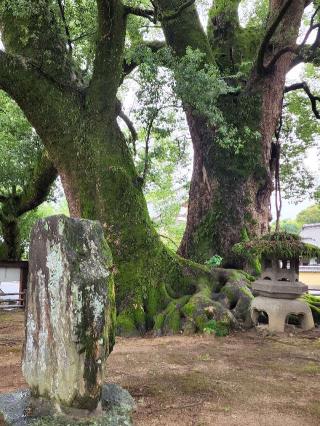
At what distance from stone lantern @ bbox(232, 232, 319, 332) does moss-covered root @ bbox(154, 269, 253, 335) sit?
11.6 inches

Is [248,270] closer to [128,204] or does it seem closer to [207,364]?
[128,204]

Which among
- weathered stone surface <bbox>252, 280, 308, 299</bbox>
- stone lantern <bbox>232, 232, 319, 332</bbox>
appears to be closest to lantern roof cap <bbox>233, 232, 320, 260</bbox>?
stone lantern <bbox>232, 232, 319, 332</bbox>

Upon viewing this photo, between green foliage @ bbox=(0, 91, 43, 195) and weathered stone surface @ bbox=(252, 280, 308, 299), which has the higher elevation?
green foliage @ bbox=(0, 91, 43, 195)

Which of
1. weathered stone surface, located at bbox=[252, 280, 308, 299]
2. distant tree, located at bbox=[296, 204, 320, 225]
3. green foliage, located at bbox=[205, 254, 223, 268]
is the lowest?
weathered stone surface, located at bbox=[252, 280, 308, 299]

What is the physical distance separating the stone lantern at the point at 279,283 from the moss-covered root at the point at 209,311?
0.29m

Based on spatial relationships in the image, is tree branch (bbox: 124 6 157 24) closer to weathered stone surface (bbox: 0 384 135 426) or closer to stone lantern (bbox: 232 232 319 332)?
stone lantern (bbox: 232 232 319 332)

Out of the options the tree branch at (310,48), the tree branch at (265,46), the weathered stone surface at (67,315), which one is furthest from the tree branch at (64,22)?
the weathered stone surface at (67,315)

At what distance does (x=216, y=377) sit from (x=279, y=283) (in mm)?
3618

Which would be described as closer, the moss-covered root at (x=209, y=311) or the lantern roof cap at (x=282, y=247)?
the moss-covered root at (x=209, y=311)

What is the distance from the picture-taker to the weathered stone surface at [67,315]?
9.05 ft

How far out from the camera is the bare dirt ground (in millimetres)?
3986

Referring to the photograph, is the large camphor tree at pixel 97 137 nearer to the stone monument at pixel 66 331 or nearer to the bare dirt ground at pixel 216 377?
the bare dirt ground at pixel 216 377

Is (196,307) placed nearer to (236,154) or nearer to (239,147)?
(239,147)

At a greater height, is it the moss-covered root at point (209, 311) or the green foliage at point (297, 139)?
the green foliage at point (297, 139)
